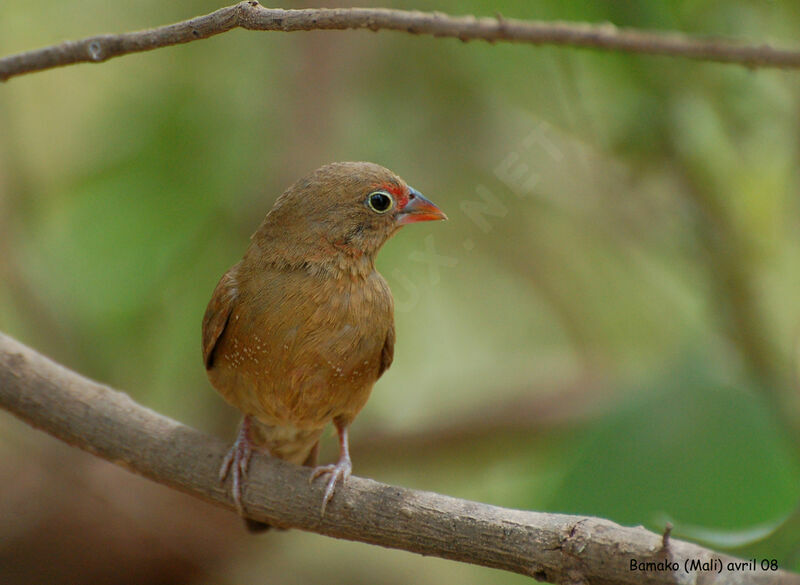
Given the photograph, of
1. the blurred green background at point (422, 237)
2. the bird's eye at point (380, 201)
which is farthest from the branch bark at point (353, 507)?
the blurred green background at point (422, 237)

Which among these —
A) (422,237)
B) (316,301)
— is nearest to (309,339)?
(316,301)

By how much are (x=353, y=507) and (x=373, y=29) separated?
4.71 feet

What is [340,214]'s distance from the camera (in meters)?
2.97

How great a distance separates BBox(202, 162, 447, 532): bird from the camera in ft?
9.60

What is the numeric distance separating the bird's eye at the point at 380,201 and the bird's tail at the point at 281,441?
102 centimetres

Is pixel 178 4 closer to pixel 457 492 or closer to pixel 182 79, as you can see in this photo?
pixel 182 79

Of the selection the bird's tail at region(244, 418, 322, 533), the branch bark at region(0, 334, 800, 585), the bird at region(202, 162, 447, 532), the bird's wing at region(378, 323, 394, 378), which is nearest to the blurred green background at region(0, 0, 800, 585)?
the bird's tail at region(244, 418, 322, 533)

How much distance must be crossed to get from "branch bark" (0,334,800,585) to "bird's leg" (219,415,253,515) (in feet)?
0.09

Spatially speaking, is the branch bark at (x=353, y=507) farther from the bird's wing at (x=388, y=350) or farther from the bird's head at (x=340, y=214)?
the bird's head at (x=340, y=214)

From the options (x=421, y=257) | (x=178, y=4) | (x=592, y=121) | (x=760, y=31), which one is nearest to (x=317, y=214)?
(x=421, y=257)

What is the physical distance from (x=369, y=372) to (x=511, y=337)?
2952mm

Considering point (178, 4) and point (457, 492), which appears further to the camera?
point (457, 492)

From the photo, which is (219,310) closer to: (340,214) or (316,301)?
(316,301)

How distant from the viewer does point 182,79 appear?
17.8 ft
